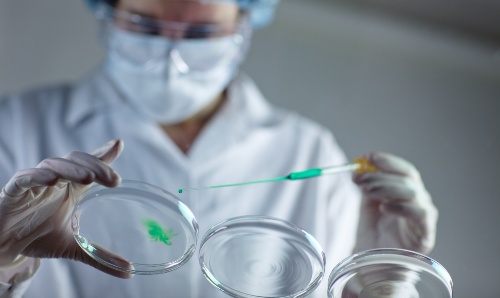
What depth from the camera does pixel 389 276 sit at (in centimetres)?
100

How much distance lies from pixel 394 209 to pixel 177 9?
0.74 metres

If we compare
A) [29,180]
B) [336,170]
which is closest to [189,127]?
[336,170]

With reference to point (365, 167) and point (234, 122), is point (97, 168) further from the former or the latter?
point (234, 122)

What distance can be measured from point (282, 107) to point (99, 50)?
74cm

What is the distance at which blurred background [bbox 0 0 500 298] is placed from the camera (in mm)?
1138

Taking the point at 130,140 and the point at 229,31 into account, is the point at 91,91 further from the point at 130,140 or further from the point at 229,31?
the point at 229,31

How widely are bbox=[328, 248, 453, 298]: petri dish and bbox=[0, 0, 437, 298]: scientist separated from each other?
0.04 meters

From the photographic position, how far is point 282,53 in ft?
6.94

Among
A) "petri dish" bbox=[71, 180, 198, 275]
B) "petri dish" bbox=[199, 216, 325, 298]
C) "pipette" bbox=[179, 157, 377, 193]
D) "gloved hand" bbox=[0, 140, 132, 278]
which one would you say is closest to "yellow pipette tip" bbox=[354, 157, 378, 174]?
"pipette" bbox=[179, 157, 377, 193]

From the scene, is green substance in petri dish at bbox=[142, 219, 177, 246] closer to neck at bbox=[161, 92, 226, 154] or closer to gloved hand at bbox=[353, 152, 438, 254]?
gloved hand at bbox=[353, 152, 438, 254]

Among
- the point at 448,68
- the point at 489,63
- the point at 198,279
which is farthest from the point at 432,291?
the point at 448,68

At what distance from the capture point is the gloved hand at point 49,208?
91cm

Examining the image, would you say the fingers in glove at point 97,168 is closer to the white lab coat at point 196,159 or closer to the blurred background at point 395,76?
the white lab coat at point 196,159

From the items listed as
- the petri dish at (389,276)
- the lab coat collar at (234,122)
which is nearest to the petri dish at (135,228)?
the petri dish at (389,276)
